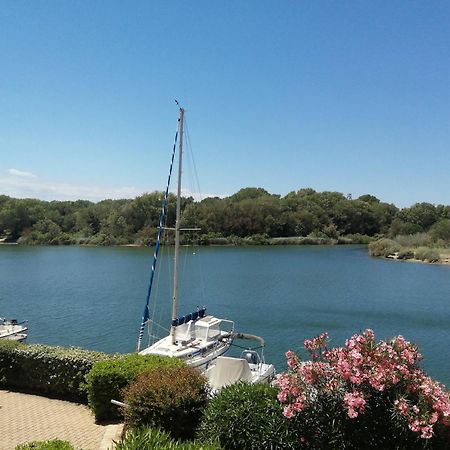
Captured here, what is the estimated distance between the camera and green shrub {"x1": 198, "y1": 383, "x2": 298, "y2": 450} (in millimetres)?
6145

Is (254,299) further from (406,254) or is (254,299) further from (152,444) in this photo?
(406,254)

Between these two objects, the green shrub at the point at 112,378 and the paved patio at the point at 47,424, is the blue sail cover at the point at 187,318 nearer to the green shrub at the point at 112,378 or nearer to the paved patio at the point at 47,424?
the paved patio at the point at 47,424

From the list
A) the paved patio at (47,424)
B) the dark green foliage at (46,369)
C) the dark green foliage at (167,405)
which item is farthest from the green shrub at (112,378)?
the dark green foliage at (167,405)

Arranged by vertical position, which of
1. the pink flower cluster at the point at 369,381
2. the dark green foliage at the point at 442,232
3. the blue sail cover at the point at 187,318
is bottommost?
the blue sail cover at the point at 187,318

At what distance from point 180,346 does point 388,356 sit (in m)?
12.7

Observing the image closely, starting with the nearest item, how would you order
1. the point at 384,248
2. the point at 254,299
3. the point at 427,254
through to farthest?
the point at 254,299 → the point at 427,254 → the point at 384,248

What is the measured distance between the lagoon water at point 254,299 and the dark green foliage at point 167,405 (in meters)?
13.4

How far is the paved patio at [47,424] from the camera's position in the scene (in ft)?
29.1

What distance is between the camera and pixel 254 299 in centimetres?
3650

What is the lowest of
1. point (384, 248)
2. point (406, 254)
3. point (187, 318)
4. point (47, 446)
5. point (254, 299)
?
point (254, 299)

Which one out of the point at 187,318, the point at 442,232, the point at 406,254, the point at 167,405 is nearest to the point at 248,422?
the point at 167,405

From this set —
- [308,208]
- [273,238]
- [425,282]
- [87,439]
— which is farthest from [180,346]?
[308,208]

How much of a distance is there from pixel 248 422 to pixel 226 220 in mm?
96104

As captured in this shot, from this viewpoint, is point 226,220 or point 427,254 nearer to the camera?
A: point 427,254
